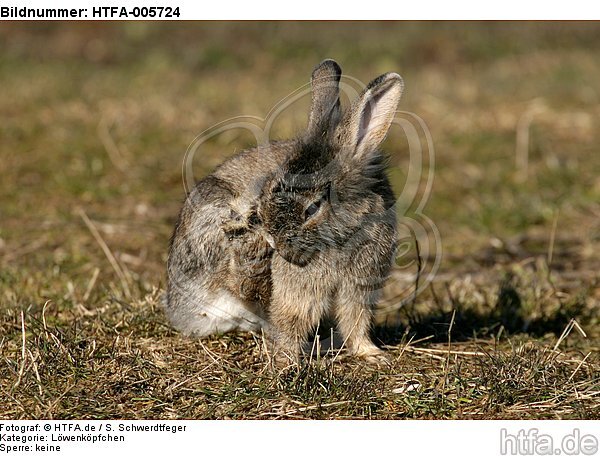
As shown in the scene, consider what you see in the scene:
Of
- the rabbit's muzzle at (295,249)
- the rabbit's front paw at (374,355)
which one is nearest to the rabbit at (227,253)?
the rabbit's muzzle at (295,249)

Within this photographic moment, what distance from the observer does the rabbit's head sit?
13.8ft

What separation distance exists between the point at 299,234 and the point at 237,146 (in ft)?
11.4

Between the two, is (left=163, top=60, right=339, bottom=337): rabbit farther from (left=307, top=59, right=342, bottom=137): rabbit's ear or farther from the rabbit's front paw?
the rabbit's front paw

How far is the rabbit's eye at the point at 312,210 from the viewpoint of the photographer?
4.28m

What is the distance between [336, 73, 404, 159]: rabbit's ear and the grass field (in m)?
1.08

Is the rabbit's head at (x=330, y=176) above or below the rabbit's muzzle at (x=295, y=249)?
above

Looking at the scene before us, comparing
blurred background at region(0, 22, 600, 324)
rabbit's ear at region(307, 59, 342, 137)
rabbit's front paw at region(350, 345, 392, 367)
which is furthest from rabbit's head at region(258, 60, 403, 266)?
blurred background at region(0, 22, 600, 324)

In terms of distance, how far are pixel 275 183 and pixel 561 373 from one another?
1.64 meters

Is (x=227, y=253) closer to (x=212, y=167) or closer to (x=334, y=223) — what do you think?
(x=334, y=223)

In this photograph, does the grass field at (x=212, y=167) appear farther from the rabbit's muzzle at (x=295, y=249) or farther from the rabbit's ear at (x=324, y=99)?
the rabbit's ear at (x=324, y=99)

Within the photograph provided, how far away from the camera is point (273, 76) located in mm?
13812

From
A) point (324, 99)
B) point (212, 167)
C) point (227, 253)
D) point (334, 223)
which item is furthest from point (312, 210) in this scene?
point (212, 167)
